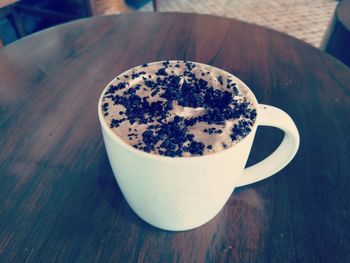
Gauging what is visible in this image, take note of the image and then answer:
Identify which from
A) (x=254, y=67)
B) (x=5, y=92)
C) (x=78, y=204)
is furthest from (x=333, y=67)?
(x=5, y=92)

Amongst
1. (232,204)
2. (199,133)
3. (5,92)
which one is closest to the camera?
(199,133)

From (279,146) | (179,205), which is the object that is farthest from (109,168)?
(279,146)

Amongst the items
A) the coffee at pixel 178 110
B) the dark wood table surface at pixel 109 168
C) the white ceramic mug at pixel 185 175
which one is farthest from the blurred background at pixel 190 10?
the white ceramic mug at pixel 185 175

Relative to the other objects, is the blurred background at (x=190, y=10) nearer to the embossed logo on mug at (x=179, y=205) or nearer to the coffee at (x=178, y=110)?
the coffee at (x=178, y=110)

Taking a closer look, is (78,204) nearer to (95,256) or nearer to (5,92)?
(95,256)

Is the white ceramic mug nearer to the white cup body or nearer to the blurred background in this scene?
the white cup body

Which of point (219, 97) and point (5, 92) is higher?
point (219, 97)
